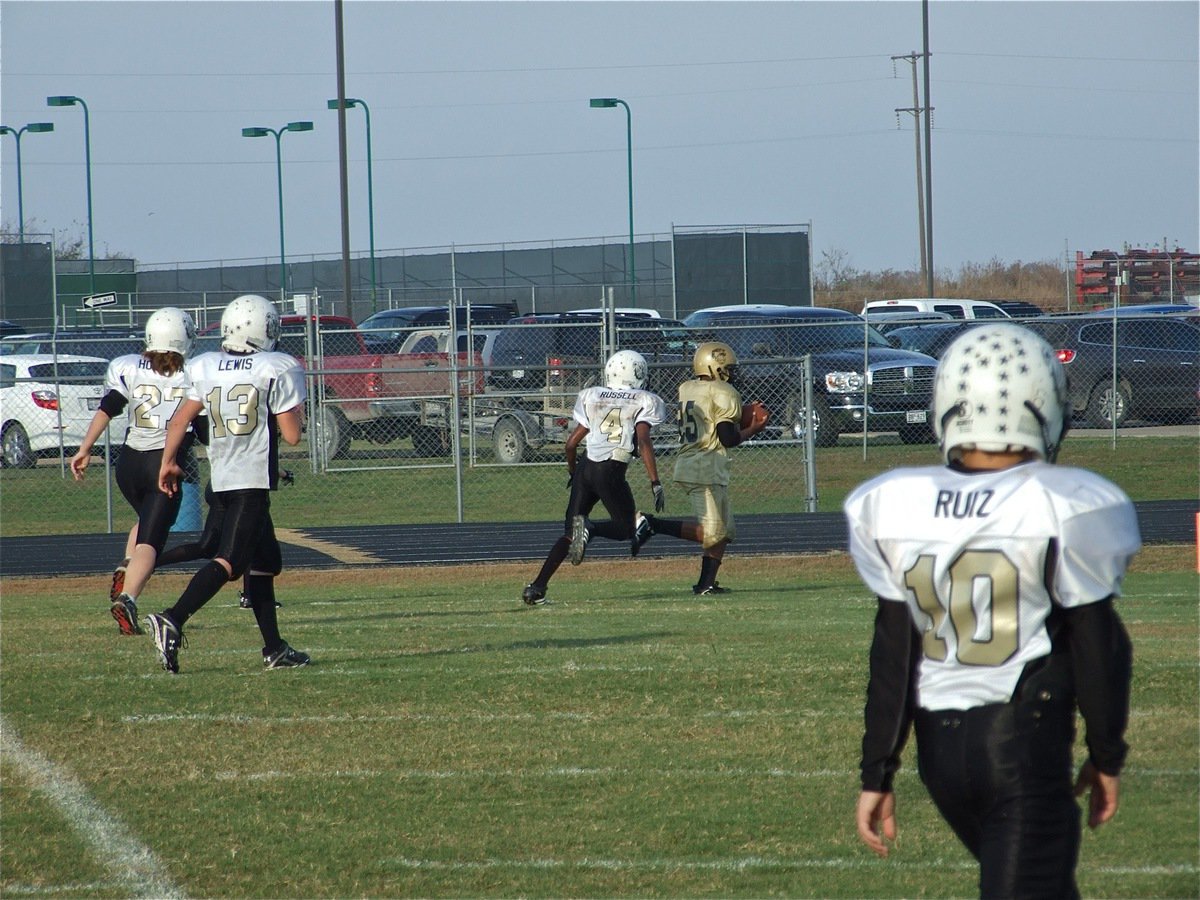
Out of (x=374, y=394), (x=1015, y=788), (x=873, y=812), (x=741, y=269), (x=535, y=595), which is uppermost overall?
(x=741, y=269)

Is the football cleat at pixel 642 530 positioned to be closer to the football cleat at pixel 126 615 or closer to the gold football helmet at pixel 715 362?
the gold football helmet at pixel 715 362

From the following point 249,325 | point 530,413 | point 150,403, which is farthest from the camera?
point 530,413

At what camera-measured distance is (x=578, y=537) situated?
11.3 m

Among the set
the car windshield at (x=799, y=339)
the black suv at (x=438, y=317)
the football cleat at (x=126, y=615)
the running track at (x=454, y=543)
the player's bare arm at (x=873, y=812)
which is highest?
the black suv at (x=438, y=317)

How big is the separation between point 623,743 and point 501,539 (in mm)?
10021

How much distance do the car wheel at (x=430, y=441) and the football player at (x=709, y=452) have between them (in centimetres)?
1057

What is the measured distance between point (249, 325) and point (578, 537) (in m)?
3.71

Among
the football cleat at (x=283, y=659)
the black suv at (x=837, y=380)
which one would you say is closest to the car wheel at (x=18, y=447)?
the black suv at (x=837, y=380)

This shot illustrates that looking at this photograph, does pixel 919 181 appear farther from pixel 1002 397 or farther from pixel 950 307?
pixel 1002 397

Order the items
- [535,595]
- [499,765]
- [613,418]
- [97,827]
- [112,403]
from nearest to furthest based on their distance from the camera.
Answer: [97,827], [499,765], [112,403], [535,595], [613,418]

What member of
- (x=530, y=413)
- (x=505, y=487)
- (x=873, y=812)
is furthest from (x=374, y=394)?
(x=873, y=812)

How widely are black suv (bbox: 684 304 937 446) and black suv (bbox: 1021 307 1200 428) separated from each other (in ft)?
7.17

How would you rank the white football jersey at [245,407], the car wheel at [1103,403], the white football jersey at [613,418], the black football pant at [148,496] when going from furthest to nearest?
the car wheel at [1103,403]
the white football jersey at [613,418]
the black football pant at [148,496]
the white football jersey at [245,407]

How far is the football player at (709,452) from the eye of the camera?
1193 cm
